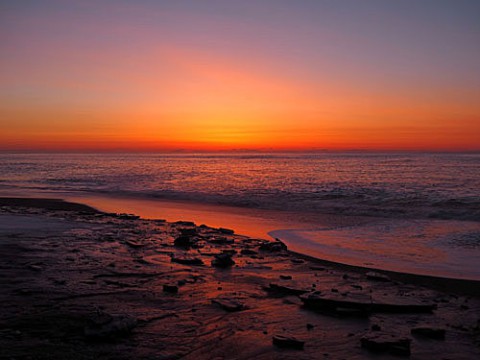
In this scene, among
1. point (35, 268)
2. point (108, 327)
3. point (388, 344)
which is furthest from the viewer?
point (35, 268)

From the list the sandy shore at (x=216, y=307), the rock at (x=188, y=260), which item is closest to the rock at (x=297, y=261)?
the sandy shore at (x=216, y=307)

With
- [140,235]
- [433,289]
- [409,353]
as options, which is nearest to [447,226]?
[433,289]

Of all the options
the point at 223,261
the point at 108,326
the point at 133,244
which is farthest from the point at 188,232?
the point at 108,326

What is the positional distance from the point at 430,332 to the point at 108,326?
377 cm

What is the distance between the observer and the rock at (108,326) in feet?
15.8

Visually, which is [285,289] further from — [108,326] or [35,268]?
[35,268]

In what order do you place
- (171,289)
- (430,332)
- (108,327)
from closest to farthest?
(108,327), (430,332), (171,289)

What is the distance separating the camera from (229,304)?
6.15 metres

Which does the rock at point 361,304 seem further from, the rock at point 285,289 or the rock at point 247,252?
the rock at point 247,252

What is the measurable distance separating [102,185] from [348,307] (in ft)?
105

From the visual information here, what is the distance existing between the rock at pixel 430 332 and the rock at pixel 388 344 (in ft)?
1.54

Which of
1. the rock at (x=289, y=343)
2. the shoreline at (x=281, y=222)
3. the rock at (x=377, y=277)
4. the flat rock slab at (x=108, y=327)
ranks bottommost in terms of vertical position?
the shoreline at (x=281, y=222)

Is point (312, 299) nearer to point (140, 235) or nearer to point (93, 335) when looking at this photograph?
point (93, 335)

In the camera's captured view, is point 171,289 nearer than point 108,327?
No
